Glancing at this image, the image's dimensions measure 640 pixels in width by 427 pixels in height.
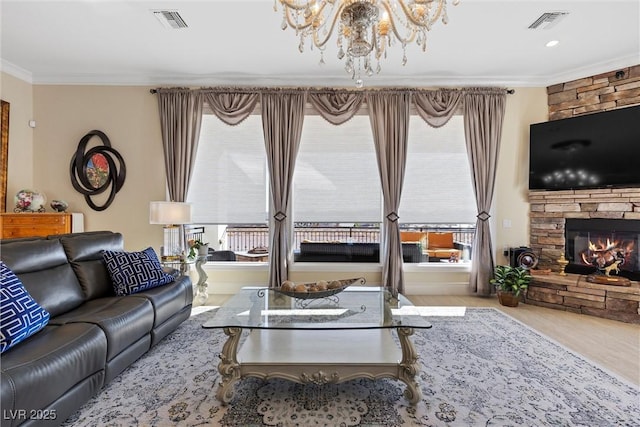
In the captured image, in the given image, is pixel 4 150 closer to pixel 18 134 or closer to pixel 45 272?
pixel 18 134

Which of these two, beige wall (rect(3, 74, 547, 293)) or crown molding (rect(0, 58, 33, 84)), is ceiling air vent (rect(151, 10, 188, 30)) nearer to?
beige wall (rect(3, 74, 547, 293))

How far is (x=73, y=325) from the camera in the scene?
1.97 metres

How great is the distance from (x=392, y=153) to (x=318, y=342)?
2970 millimetres

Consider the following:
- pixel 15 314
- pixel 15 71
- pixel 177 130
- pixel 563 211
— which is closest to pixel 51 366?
→ pixel 15 314

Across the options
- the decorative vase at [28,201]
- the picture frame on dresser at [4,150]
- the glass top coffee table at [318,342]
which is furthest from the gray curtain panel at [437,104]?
the picture frame on dresser at [4,150]

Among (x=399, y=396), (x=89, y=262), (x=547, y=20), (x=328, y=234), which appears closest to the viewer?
(x=399, y=396)

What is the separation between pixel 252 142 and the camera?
15.0ft

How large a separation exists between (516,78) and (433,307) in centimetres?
339

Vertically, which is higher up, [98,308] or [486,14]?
[486,14]

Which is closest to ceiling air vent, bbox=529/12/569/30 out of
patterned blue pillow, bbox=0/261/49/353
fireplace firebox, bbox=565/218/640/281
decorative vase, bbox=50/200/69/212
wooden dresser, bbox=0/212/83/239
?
fireplace firebox, bbox=565/218/640/281

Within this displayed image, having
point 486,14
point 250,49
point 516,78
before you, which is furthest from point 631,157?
point 250,49

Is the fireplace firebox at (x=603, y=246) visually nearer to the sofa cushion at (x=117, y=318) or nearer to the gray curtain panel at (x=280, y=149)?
the gray curtain panel at (x=280, y=149)

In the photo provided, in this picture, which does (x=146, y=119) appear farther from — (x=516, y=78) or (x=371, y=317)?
(x=516, y=78)

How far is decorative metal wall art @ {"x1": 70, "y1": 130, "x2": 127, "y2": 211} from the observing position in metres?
4.48
